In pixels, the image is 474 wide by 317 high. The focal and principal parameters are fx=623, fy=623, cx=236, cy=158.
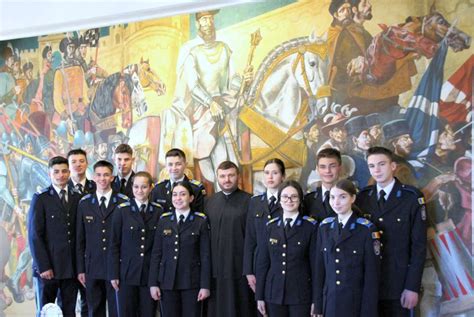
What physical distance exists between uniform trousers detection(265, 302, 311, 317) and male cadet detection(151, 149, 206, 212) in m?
1.19

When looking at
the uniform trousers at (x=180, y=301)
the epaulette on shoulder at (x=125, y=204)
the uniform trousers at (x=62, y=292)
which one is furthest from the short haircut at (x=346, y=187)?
the uniform trousers at (x=62, y=292)

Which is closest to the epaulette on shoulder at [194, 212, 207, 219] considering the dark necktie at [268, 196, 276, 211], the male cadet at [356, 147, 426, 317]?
the dark necktie at [268, 196, 276, 211]

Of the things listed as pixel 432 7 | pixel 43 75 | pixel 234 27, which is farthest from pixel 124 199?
pixel 432 7

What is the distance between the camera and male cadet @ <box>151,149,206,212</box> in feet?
17.5

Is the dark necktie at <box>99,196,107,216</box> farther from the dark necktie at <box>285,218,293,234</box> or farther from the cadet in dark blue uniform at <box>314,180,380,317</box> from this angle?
the cadet in dark blue uniform at <box>314,180,380,317</box>

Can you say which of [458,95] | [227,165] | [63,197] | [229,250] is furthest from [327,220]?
[63,197]

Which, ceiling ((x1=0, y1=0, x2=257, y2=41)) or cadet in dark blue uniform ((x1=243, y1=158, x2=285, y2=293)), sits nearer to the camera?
ceiling ((x1=0, y1=0, x2=257, y2=41))

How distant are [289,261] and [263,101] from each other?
1.62 m

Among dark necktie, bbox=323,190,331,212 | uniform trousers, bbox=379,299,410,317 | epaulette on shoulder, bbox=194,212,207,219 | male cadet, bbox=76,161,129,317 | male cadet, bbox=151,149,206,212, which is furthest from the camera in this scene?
male cadet, bbox=151,149,206,212

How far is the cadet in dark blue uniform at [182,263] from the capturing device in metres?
4.84

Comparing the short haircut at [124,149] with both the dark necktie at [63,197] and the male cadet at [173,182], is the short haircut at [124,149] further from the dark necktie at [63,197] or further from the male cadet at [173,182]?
the dark necktie at [63,197]

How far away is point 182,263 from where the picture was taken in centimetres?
485

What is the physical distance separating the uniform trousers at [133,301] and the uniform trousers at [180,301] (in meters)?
0.20

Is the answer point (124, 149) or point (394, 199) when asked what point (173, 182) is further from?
point (394, 199)
